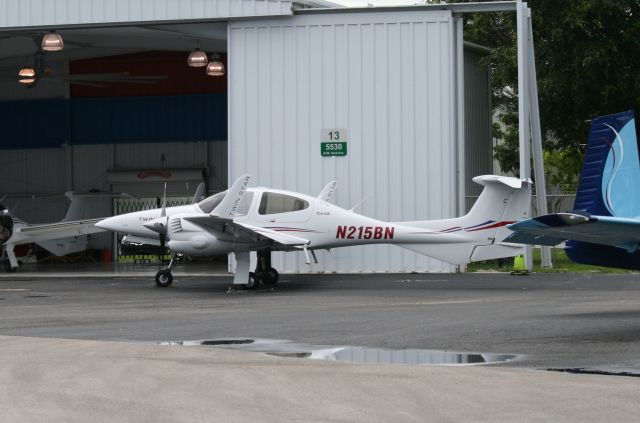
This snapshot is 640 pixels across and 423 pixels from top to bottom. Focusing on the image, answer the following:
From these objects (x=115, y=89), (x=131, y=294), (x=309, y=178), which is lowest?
(x=131, y=294)

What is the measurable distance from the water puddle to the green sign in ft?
51.4

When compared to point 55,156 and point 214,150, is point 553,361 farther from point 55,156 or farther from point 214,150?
point 55,156

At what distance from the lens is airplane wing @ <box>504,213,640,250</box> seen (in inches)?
477

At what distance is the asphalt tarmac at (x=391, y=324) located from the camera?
28.8 feet

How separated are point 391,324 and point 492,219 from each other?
25.2 feet

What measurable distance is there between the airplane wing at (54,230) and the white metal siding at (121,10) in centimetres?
714

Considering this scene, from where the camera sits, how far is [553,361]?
34.2 ft

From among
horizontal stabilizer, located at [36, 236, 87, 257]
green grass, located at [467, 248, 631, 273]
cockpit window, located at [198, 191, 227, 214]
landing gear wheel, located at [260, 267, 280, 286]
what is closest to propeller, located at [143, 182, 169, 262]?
cockpit window, located at [198, 191, 227, 214]

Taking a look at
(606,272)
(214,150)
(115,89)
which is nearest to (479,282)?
(606,272)

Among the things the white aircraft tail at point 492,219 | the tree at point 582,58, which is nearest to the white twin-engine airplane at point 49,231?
the white aircraft tail at point 492,219

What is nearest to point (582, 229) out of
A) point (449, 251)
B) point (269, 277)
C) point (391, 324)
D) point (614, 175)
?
point (614, 175)

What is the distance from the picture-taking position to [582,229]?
12758 millimetres

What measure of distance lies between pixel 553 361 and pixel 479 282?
1341cm

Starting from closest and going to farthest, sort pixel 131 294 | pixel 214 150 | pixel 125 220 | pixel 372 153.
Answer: pixel 131 294 < pixel 125 220 < pixel 372 153 < pixel 214 150
